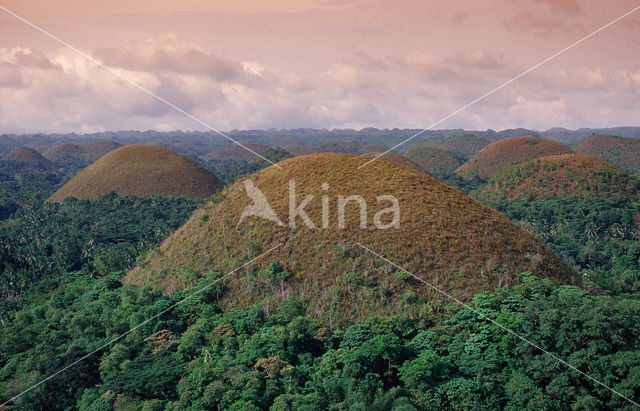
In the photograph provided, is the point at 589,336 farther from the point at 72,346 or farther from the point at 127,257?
the point at 127,257

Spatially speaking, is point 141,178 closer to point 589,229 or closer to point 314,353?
point 589,229

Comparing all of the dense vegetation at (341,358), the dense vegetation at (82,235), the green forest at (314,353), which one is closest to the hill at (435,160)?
the dense vegetation at (82,235)

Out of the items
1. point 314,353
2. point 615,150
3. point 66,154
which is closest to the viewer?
point 314,353

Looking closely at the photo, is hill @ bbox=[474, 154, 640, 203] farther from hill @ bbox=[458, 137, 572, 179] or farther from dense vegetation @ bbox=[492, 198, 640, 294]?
hill @ bbox=[458, 137, 572, 179]

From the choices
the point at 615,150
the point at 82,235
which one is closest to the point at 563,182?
the point at 82,235

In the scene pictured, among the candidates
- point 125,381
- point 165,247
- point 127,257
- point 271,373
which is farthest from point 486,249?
point 127,257

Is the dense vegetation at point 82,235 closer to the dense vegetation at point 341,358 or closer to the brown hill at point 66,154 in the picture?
the dense vegetation at point 341,358

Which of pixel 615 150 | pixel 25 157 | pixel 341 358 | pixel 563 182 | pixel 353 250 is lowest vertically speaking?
pixel 341 358
